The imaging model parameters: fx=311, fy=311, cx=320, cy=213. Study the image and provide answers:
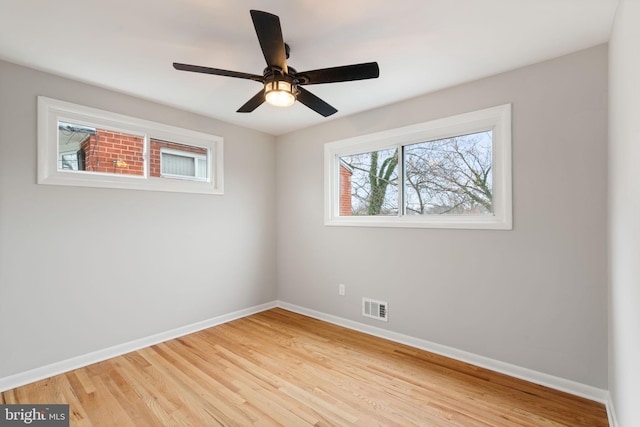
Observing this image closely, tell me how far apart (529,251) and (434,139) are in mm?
1267

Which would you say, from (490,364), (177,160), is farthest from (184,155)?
(490,364)

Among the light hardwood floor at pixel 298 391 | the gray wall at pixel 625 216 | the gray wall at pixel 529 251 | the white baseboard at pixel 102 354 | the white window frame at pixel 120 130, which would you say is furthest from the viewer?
the white window frame at pixel 120 130

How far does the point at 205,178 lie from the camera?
362cm

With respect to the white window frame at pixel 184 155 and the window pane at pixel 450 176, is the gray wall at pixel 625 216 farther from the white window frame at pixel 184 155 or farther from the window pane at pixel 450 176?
the white window frame at pixel 184 155

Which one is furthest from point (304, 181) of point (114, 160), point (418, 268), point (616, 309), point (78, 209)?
point (616, 309)

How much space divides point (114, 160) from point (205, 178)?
0.92 metres

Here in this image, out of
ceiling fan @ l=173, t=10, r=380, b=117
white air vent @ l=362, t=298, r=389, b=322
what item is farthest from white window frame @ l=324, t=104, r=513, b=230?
ceiling fan @ l=173, t=10, r=380, b=117

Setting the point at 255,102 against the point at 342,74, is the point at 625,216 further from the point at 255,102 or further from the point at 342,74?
the point at 255,102

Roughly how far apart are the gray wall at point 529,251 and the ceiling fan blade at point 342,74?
1338 millimetres

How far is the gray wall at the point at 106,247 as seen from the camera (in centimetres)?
236

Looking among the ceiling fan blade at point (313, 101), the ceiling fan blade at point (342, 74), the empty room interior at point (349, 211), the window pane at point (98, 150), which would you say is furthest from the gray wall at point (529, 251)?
the window pane at point (98, 150)

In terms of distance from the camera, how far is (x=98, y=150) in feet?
9.36

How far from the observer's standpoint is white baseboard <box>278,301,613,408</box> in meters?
2.16

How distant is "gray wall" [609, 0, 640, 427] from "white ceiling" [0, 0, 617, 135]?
0.41m
